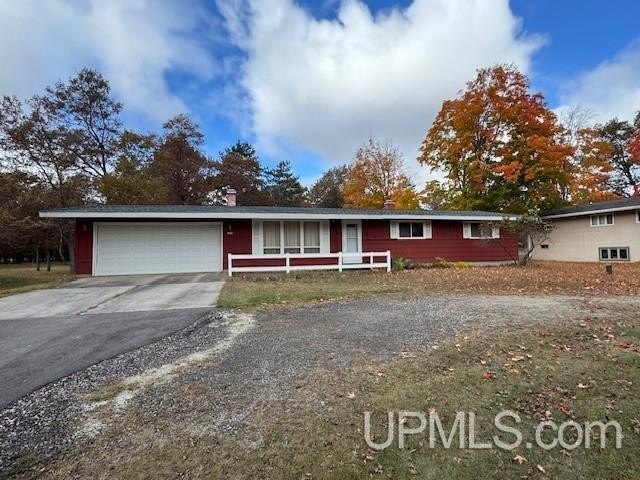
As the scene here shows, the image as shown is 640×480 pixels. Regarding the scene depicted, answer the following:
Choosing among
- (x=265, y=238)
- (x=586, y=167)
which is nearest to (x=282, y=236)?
(x=265, y=238)

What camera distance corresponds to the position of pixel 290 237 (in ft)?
48.3

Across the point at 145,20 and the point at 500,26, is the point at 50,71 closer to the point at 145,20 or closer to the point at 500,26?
the point at 145,20

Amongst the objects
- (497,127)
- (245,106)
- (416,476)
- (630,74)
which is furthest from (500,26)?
(416,476)

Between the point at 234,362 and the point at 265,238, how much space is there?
34.7 feet

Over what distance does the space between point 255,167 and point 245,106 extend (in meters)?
14.6

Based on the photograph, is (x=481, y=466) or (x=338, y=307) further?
(x=338, y=307)

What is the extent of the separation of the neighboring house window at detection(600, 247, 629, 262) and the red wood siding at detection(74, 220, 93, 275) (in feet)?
79.1

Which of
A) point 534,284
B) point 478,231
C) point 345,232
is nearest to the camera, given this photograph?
point 534,284

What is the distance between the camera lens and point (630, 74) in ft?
65.7

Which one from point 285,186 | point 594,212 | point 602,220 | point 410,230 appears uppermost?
point 285,186

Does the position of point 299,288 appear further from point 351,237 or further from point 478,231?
point 478,231

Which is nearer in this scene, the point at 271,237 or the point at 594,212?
the point at 271,237

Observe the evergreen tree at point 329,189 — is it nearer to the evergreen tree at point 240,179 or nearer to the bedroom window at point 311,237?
the evergreen tree at point 240,179

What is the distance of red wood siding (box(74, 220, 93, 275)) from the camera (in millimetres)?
12641
